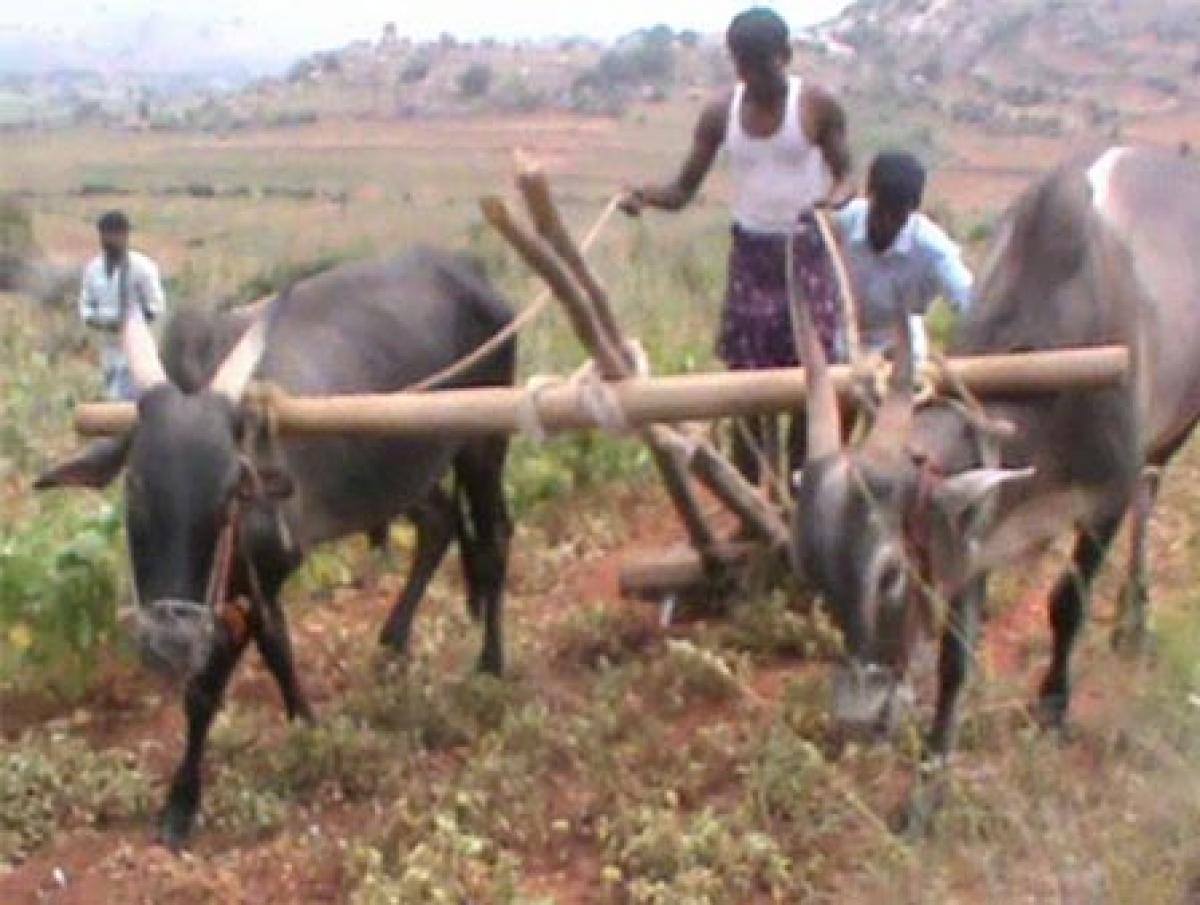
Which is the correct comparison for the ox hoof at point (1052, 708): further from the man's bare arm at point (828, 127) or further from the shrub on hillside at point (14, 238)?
the shrub on hillside at point (14, 238)

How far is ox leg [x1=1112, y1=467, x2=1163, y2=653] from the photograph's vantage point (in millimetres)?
7020

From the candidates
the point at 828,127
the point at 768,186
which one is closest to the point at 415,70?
the point at 768,186

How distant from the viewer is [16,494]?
11.8 m

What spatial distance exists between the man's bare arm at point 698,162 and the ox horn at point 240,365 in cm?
158

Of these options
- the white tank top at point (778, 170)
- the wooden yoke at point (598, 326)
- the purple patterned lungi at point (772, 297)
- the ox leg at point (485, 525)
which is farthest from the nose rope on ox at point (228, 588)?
the white tank top at point (778, 170)

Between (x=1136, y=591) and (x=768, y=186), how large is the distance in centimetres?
175

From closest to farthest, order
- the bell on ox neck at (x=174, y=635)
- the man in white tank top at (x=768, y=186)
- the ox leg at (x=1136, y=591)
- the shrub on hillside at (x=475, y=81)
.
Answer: the bell on ox neck at (x=174, y=635) < the ox leg at (x=1136, y=591) < the man in white tank top at (x=768, y=186) < the shrub on hillside at (x=475, y=81)

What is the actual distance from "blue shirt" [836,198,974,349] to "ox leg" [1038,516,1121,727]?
1.08m

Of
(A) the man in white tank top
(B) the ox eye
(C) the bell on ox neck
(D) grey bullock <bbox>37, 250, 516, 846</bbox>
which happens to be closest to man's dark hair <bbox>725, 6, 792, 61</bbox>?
(A) the man in white tank top

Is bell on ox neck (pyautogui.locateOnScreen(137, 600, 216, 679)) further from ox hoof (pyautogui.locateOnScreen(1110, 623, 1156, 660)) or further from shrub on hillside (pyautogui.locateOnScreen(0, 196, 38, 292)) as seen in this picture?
shrub on hillside (pyautogui.locateOnScreen(0, 196, 38, 292))

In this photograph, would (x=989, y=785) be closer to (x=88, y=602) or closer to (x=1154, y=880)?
(x=1154, y=880)

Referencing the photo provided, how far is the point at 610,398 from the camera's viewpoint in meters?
5.91

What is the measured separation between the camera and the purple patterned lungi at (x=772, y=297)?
24.5 ft

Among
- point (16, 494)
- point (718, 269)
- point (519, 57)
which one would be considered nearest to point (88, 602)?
point (16, 494)
